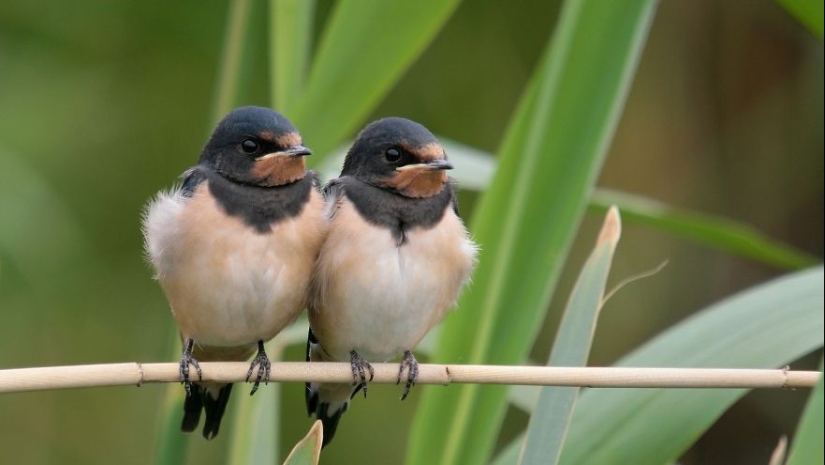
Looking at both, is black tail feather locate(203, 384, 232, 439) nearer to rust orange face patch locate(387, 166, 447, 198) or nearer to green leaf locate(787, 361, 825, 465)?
rust orange face patch locate(387, 166, 447, 198)

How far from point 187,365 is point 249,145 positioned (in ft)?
0.96

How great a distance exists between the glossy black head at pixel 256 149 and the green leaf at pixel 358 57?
0.05 meters

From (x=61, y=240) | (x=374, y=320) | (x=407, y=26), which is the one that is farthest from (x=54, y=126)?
(x=407, y=26)

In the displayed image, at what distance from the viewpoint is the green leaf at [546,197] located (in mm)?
1334

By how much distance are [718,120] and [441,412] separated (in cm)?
199

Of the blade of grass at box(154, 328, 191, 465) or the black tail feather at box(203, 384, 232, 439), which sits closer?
the blade of grass at box(154, 328, 191, 465)

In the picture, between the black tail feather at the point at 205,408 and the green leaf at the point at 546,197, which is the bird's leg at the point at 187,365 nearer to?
the black tail feather at the point at 205,408

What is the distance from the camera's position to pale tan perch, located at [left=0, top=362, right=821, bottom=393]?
41.1 inches

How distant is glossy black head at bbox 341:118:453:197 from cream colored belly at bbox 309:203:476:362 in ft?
0.18

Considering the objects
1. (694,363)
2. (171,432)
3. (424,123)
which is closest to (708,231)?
(694,363)

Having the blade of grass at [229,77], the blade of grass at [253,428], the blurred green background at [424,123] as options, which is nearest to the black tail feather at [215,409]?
the blade of grass at [253,428]

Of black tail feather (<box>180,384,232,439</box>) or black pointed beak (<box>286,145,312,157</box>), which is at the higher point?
black pointed beak (<box>286,145,312,157</box>)

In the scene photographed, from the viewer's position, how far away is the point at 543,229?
1.36m

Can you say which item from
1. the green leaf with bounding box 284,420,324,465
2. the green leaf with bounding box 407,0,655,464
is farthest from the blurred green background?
the green leaf with bounding box 284,420,324,465
